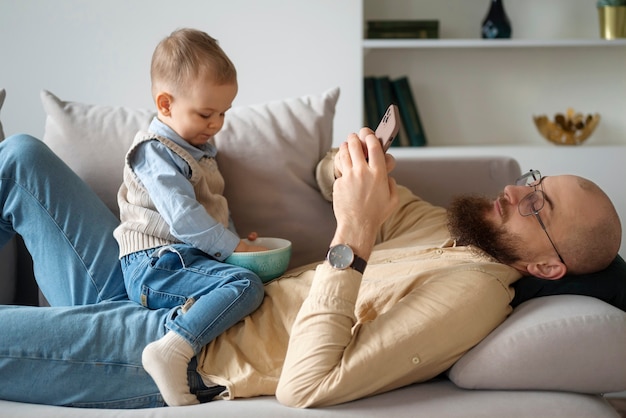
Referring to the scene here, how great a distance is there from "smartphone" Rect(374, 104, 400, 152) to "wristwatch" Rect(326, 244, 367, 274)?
8.5 inches

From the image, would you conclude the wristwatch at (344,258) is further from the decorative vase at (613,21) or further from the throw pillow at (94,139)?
the decorative vase at (613,21)

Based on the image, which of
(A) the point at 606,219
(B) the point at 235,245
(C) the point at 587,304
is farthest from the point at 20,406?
(A) the point at 606,219

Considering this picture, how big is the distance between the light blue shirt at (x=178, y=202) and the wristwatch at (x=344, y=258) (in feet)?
1.24

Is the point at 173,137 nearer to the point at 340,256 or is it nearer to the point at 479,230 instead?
the point at 340,256

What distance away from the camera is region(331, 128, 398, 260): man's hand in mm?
1445

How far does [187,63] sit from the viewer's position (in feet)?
5.82

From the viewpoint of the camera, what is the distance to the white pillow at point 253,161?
206 centimetres

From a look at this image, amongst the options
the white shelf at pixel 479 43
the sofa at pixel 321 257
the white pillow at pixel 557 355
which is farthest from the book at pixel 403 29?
the white pillow at pixel 557 355

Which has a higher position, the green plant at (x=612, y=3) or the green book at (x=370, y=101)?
the green plant at (x=612, y=3)

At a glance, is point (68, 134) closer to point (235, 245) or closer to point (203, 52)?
point (203, 52)

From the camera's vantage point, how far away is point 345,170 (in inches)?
58.7

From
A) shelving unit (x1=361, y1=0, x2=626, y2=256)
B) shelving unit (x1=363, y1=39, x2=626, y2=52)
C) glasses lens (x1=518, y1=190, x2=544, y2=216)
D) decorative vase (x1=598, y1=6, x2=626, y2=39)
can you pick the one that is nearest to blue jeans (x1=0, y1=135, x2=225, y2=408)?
glasses lens (x1=518, y1=190, x2=544, y2=216)

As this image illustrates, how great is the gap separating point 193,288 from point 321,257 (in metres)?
0.55

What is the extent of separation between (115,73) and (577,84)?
2243 mm
